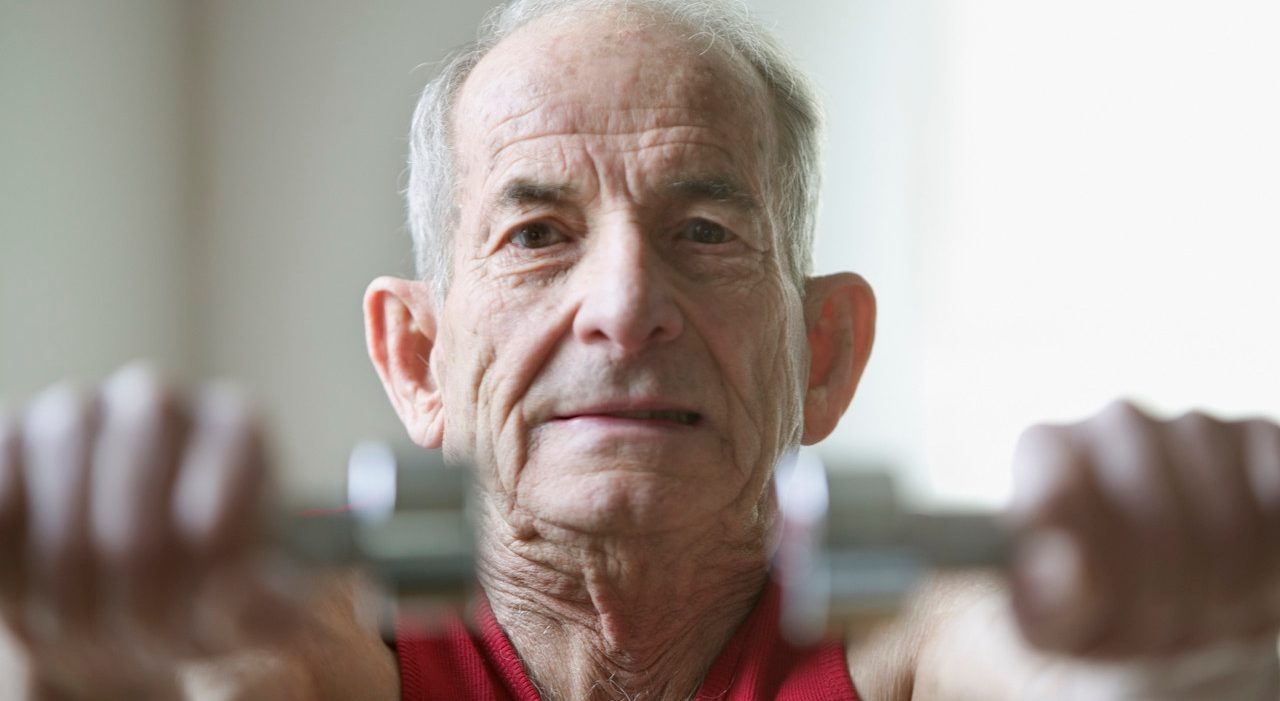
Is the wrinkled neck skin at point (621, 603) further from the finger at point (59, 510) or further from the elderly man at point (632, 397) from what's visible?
the finger at point (59, 510)

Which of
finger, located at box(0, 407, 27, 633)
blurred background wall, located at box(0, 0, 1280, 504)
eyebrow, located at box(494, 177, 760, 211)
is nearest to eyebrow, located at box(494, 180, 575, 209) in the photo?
eyebrow, located at box(494, 177, 760, 211)

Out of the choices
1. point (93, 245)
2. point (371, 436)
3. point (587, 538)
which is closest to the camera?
point (587, 538)

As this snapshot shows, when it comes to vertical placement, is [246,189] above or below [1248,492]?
above

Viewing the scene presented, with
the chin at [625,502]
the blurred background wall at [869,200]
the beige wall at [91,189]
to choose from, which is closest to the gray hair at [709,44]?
the chin at [625,502]

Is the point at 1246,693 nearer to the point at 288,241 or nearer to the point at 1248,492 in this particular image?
the point at 1248,492

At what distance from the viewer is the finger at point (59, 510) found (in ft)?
2.69

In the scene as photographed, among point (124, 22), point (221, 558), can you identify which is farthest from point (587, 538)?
point (124, 22)

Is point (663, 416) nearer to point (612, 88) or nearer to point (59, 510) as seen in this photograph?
point (612, 88)

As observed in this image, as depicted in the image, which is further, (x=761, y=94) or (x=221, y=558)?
(x=761, y=94)

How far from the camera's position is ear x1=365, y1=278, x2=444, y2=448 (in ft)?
5.22

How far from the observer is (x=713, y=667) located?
1396 mm

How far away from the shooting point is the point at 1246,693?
0.95 meters

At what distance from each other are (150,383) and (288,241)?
244 cm

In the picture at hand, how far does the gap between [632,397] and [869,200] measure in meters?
1.88
